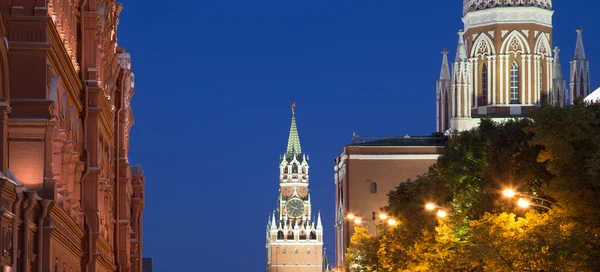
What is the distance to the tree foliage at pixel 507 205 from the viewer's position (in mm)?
48750

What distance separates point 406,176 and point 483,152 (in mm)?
67691

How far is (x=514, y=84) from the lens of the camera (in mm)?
141500

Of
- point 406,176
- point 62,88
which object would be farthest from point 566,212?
point 406,176

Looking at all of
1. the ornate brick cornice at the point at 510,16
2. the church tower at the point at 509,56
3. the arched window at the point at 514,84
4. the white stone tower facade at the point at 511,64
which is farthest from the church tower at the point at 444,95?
the arched window at the point at 514,84

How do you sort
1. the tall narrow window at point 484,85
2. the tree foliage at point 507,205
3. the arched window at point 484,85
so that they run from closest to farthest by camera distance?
1. the tree foliage at point 507,205
2. the arched window at point 484,85
3. the tall narrow window at point 484,85

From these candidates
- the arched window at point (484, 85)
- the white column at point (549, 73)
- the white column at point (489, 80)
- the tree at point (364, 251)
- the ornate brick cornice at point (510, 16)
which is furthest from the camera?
the white column at point (549, 73)

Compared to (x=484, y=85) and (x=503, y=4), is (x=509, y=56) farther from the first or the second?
(x=503, y=4)

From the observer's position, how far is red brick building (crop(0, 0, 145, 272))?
26906 millimetres

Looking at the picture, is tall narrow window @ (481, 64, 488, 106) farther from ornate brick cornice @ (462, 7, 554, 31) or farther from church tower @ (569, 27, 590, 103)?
church tower @ (569, 27, 590, 103)

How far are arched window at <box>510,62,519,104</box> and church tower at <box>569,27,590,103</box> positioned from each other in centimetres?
510

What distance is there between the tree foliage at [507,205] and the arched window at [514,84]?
154 ft

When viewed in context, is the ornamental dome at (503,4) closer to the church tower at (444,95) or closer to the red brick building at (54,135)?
the church tower at (444,95)

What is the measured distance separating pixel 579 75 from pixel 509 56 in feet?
21.3

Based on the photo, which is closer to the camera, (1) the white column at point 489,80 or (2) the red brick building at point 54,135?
(2) the red brick building at point 54,135
